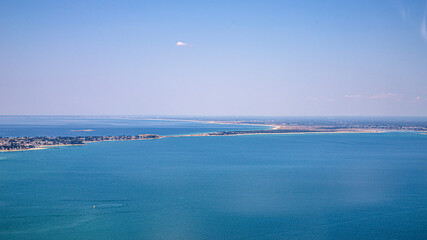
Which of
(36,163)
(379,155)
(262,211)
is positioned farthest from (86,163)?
(379,155)

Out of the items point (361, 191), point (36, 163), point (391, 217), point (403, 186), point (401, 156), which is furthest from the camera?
point (401, 156)

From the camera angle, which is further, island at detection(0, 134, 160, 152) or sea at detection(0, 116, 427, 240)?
island at detection(0, 134, 160, 152)

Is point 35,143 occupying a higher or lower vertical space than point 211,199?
higher

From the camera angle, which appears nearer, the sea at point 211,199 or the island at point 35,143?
the sea at point 211,199

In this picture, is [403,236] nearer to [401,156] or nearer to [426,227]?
[426,227]

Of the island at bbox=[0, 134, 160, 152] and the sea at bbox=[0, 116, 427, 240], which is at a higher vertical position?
the island at bbox=[0, 134, 160, 152]

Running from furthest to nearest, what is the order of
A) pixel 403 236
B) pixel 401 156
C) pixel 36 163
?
pixel 401 156 < pixel 36 163 < pixel 403 236

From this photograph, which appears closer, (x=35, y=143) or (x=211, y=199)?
(x=211, y=199)

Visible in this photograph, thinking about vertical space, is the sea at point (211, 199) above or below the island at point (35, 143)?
below
